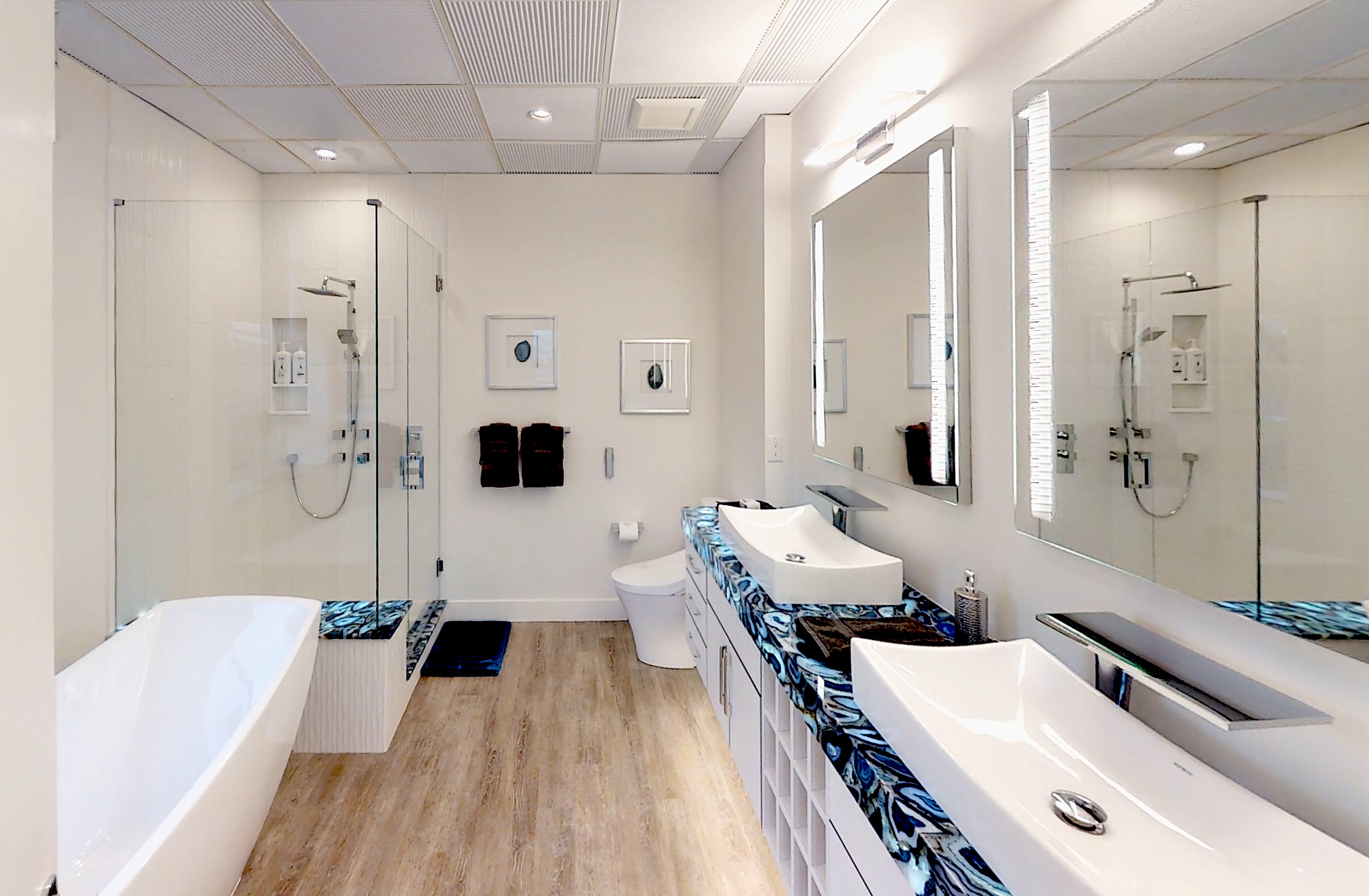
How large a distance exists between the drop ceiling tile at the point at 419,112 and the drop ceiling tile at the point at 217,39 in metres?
0.22

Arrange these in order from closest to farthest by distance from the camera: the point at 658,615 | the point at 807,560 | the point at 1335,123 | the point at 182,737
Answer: the point at 1335,123 → the point at 182,737 → the point at 807,560 → the point at 658,615

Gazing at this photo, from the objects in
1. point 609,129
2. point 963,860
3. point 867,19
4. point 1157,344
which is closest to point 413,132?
point 609,129

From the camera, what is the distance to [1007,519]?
5.30 feet

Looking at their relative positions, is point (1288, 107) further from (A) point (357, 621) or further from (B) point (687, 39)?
(A) point (357, 621)

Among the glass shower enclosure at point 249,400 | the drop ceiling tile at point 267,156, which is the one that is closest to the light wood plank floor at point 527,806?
the glass shower enclosure at point 249,400

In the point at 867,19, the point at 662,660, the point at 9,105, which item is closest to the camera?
the point at 9,105

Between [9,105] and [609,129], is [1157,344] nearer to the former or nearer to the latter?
[9,105]

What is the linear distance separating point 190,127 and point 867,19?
9.13 ft

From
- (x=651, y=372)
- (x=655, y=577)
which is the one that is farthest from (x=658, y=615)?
(x=651, y=372)

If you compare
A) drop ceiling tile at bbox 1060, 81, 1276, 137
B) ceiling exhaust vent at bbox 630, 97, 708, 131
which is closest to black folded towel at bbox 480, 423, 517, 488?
ceiling exhaust vent at bbox 630, 97, 708, 131

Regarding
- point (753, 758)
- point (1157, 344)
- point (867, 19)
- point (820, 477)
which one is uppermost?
point (867, 19)

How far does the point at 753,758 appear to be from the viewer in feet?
6.35

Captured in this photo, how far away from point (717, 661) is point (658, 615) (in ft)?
3.42

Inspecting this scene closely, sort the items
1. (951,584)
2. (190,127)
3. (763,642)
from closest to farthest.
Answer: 1. (763,642)
2. (951,584)
3. (190,127)
